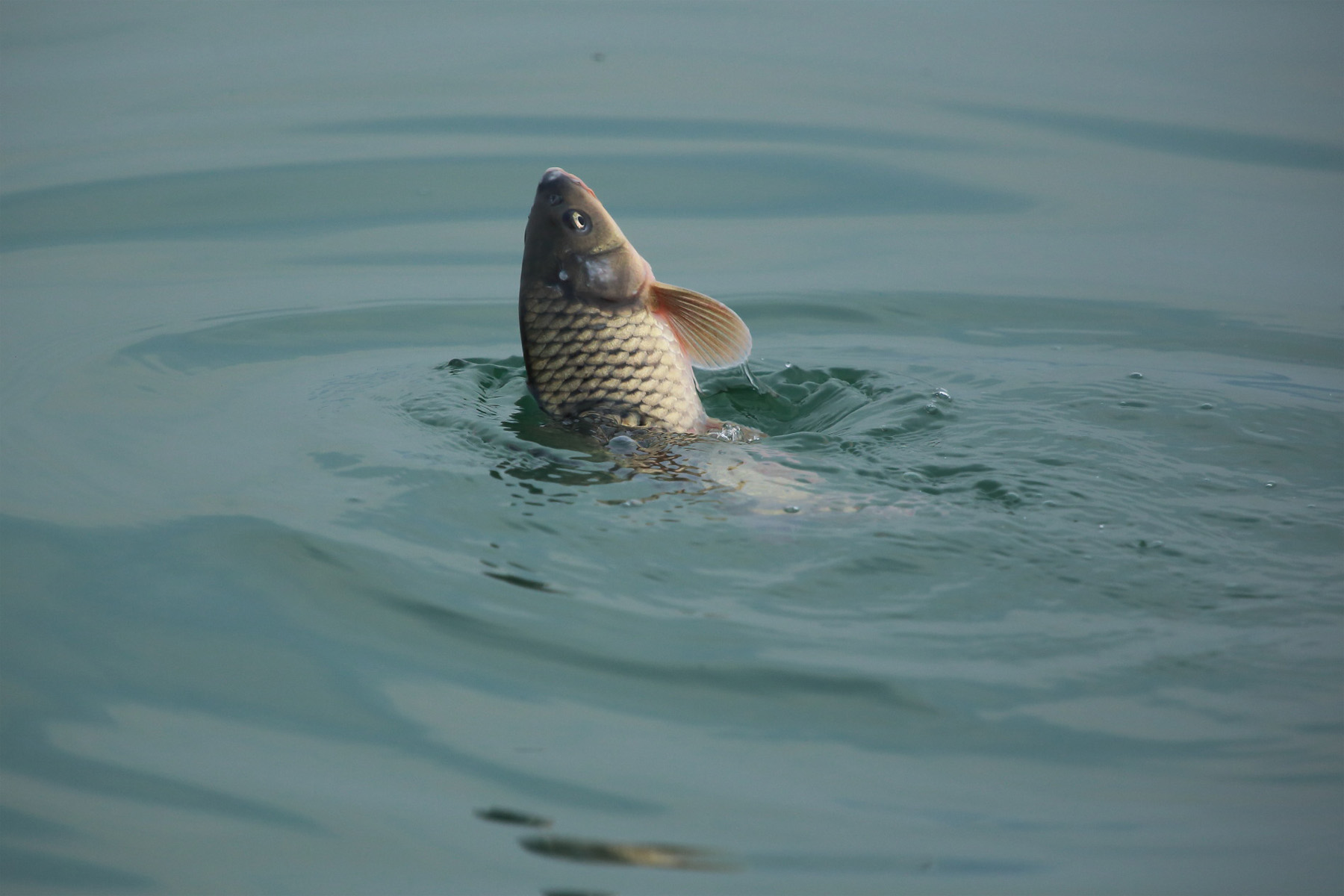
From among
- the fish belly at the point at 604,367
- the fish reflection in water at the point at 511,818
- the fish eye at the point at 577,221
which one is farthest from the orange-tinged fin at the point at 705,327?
the fish reflection in water at the point at 511,818

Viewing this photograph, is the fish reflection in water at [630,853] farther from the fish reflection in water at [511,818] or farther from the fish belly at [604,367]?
the fish belly at [604,367]

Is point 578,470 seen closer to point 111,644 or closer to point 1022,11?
point 111,644

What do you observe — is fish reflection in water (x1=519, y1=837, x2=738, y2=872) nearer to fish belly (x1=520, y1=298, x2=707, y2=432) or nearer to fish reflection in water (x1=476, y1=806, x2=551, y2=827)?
fish reflection in water (x1=476, y1=806, x2=551, y2=827)

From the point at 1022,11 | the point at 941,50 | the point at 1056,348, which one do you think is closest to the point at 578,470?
the point at 1056,348

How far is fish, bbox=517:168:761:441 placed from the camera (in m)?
4.43

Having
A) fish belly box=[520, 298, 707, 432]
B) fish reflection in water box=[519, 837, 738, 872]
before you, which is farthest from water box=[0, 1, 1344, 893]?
fish belly box=[520, 298, 707, 432]

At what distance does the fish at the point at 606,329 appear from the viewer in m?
4.43

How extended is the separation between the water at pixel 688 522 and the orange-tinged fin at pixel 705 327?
427mm

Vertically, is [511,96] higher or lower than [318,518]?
higher

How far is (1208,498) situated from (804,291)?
115 inches

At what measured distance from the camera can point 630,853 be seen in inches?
104

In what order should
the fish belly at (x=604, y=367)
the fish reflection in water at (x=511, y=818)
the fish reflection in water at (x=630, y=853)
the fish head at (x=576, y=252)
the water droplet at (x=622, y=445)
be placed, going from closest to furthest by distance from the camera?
the fish reflection in water at (x=630, y=853)
the fish reflection in water at (x=511, y=818)
the water droplet at (x=622, y=445)
the fish belly at (x=604, y=367)
the fish head at (x=576, y=252)

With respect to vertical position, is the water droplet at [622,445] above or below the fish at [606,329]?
below

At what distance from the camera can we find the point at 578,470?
13.8 ft
